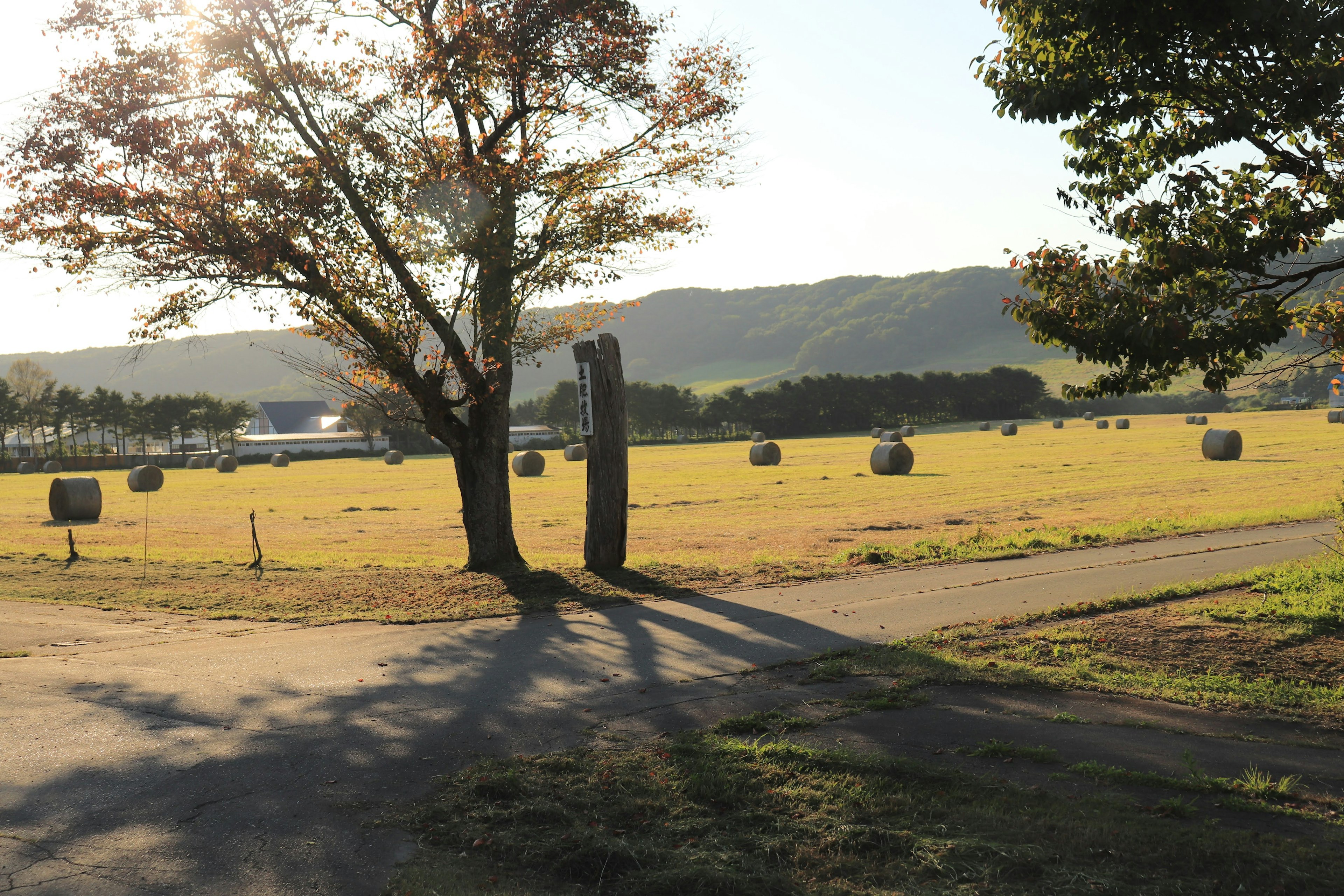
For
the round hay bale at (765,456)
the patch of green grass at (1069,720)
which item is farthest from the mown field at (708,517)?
the patch of green grass at (1069,720)

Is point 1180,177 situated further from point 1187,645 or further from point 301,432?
point 301,432

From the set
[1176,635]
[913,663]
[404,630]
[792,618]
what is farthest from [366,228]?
[1176,635]

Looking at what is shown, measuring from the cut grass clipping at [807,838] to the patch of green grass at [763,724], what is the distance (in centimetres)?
65

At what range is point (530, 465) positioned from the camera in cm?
4734

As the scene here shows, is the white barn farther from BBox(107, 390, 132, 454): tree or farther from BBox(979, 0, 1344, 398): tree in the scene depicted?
BBox(979, 0, 1344, 398): tree

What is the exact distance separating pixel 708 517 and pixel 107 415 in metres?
98.7

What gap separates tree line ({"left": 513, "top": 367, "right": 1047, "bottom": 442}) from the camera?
98000 mm

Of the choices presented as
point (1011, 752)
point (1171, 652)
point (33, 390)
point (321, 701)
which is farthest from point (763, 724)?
point (33, 390)

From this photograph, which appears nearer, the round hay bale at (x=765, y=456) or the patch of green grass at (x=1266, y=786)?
the patch of green grass at (x=1266, y=786)

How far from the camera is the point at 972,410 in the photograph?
101m

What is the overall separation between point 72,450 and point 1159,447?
317ft

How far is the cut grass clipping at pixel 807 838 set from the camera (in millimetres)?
3961

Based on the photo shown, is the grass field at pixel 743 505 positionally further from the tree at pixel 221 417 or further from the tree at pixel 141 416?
the tree at pixel 221 417

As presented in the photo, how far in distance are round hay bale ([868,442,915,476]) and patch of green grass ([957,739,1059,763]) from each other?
102ft
